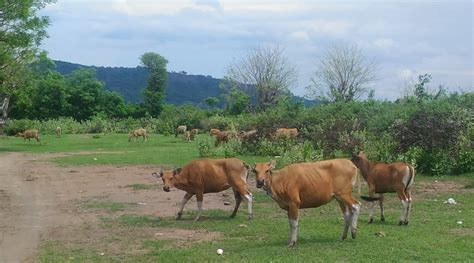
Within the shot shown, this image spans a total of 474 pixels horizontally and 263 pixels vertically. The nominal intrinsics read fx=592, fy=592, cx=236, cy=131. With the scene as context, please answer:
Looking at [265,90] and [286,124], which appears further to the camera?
[265,90]

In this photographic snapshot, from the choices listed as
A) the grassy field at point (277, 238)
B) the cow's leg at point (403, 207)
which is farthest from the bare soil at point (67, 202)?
the cow's leg at point (403, 207)

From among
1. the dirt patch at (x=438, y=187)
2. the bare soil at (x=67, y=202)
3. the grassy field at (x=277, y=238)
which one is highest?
the dirt patch at (x=438, y=187)

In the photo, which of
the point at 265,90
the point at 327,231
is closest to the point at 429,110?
the point at 327,231

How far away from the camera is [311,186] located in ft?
33.7

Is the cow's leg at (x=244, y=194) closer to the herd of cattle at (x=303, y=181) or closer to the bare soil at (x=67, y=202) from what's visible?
the herd of cattle at (x=303, y=181)

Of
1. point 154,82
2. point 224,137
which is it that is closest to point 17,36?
point 224,137

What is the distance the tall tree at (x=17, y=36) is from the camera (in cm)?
3244

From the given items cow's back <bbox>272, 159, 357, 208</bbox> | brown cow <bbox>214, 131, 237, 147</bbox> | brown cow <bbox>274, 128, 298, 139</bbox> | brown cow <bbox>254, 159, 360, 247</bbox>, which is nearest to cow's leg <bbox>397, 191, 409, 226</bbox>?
brown cow <bbox>254, 159, 360, 247</bbox>

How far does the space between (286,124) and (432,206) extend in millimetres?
16038

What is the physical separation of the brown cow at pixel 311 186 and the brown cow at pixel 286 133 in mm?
16757

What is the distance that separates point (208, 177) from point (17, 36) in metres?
23.9

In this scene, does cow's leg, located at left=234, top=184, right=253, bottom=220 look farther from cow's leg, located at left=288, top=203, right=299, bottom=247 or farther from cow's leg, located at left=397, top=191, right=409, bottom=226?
cow's leg, located at left=397, top=191, right=409, bottom=226

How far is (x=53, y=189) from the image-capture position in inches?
733

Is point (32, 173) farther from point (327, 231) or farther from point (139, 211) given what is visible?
point (327, 231)
